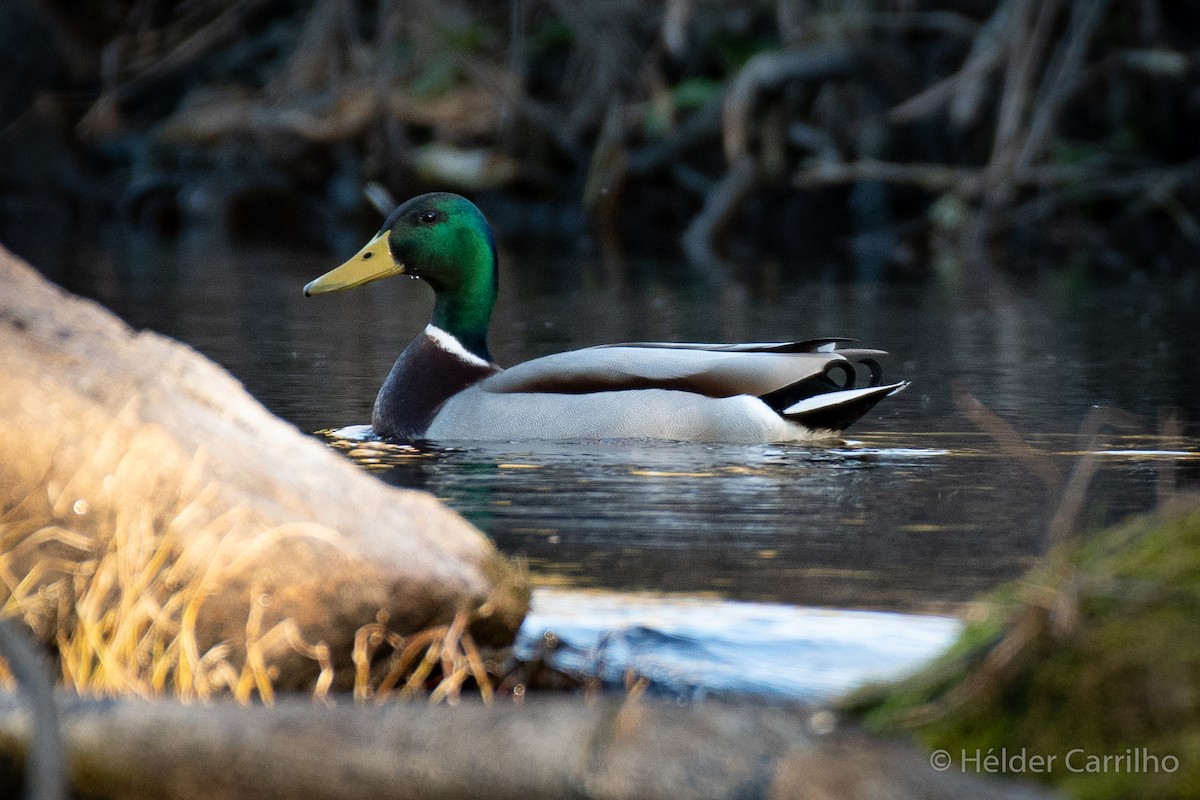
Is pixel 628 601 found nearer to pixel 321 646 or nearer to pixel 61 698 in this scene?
pixel 321 646

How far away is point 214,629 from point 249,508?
0.80ft

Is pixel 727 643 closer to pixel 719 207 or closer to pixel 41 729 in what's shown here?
pixel 41 729

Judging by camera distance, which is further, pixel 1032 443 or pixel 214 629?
pixel 1032 443

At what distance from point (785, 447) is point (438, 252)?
6.45 feet

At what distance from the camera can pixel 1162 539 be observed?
310 cm

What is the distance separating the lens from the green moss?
270 centimetres

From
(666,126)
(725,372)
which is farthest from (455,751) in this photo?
(666,126)

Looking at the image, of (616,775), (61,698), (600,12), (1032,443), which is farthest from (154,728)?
(600,12)

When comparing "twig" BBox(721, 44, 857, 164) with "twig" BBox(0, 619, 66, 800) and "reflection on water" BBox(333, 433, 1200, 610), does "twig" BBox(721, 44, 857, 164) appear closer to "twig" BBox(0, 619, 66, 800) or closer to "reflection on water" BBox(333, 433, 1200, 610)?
"reflection on water" BBox(333, 433, 1200, 610)

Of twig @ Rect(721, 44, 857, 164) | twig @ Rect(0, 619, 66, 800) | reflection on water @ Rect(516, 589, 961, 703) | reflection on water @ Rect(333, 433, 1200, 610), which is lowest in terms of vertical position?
reflection on water @ Rect(516, 589, 961, 703)

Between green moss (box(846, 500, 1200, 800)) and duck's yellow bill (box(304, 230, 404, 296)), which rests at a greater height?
duck's yellow bill (box(304, 230, 404, 296))

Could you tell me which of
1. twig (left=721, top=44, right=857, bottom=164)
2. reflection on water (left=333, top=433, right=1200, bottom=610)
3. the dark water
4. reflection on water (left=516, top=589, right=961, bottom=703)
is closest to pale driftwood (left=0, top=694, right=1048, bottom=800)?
reflection on water (left=516, top=589, right=961, bottom=703)

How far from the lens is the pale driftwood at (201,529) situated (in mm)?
3682

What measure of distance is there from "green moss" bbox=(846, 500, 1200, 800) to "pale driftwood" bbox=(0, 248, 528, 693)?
117 cm
